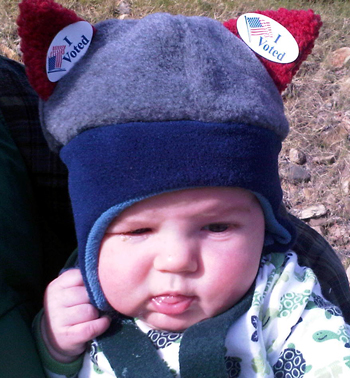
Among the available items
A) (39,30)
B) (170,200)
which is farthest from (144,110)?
(39,30)

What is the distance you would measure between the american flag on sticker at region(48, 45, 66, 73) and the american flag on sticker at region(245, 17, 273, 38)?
19.3 inches

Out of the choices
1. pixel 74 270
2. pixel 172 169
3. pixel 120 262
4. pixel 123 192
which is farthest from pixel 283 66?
pixel 74 270

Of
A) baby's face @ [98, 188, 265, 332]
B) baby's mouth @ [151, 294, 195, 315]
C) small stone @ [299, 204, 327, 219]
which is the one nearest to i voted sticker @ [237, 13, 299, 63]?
baby's face @ [98, 188, 265, 332]

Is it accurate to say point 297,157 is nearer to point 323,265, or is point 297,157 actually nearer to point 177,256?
point 323,265

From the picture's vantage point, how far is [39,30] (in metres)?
1.13

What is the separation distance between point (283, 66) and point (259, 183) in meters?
0.33

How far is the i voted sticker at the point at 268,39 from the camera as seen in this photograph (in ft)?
4.10

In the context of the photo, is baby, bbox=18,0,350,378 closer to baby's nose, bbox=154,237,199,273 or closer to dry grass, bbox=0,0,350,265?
baby's nose, bbox=154,237,199,273

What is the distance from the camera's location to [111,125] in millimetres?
1079

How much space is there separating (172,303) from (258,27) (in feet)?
2.47

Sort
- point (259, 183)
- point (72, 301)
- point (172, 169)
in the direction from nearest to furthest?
point (172, 169), point (259, 183), point (72, 301)

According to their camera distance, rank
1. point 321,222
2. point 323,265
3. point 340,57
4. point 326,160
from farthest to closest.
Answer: point 340,57 → point 326,160 → point 321,222 → point 323,265

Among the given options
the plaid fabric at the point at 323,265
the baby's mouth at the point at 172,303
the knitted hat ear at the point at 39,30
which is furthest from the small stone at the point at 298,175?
the knitted hat ear at the point at 39,30

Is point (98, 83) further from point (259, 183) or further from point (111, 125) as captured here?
point (259, 183)
